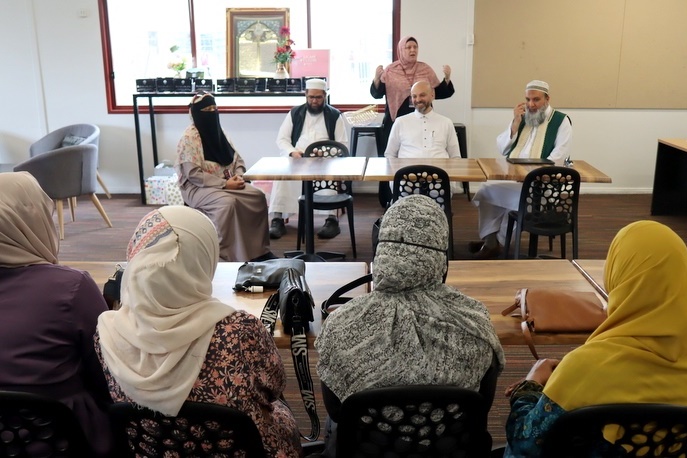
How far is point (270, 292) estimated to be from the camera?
226 cm

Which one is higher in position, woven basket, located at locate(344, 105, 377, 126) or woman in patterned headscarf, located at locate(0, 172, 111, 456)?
woven basket, located at locate(344, 105, 377, 126)

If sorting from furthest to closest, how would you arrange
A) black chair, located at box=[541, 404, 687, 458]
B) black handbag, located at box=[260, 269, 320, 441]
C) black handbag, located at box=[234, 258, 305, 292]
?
black handbag, located at box=[234, 258, 305, 292] < black handbag, located at box=[260, 269, 320, 441] < black chair, located at box=[541, 404, 687, 458]

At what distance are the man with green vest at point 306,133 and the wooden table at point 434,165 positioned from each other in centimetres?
85

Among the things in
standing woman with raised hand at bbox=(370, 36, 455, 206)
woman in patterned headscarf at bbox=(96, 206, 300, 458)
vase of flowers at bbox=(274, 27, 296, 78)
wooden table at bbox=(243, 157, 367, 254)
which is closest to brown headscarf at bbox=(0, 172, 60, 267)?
woman in patterned headscarf at bbox=(96, 206, 300, 458)

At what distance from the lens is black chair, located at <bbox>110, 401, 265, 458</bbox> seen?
4.72 feet

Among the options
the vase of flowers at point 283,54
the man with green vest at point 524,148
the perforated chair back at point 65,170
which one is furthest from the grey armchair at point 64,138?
the man with green vest at point 524,148

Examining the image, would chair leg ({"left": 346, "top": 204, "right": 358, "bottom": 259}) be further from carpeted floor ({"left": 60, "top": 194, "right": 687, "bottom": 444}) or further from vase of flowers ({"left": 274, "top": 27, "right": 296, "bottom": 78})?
vase of flowers ({"left": 274, "top": 27, "right": 296, "bottom": 78})

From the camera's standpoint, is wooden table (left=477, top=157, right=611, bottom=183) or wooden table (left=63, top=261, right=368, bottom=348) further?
wooden table (left=477, top=157, right=611, bottom=183)

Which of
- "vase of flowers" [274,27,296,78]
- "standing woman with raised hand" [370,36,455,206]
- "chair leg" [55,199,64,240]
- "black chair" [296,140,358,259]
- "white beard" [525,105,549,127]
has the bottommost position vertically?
"chair leg" [55,199,64,240]

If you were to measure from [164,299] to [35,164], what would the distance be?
411 centimetres

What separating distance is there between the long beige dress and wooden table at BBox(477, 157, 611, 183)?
4.97 ft

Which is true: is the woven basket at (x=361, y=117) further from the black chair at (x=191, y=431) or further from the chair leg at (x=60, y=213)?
the black chair at (x=191, y=431)

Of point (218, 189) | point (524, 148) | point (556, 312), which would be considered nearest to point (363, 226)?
point (524, 148)

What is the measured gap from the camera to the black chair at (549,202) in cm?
399
